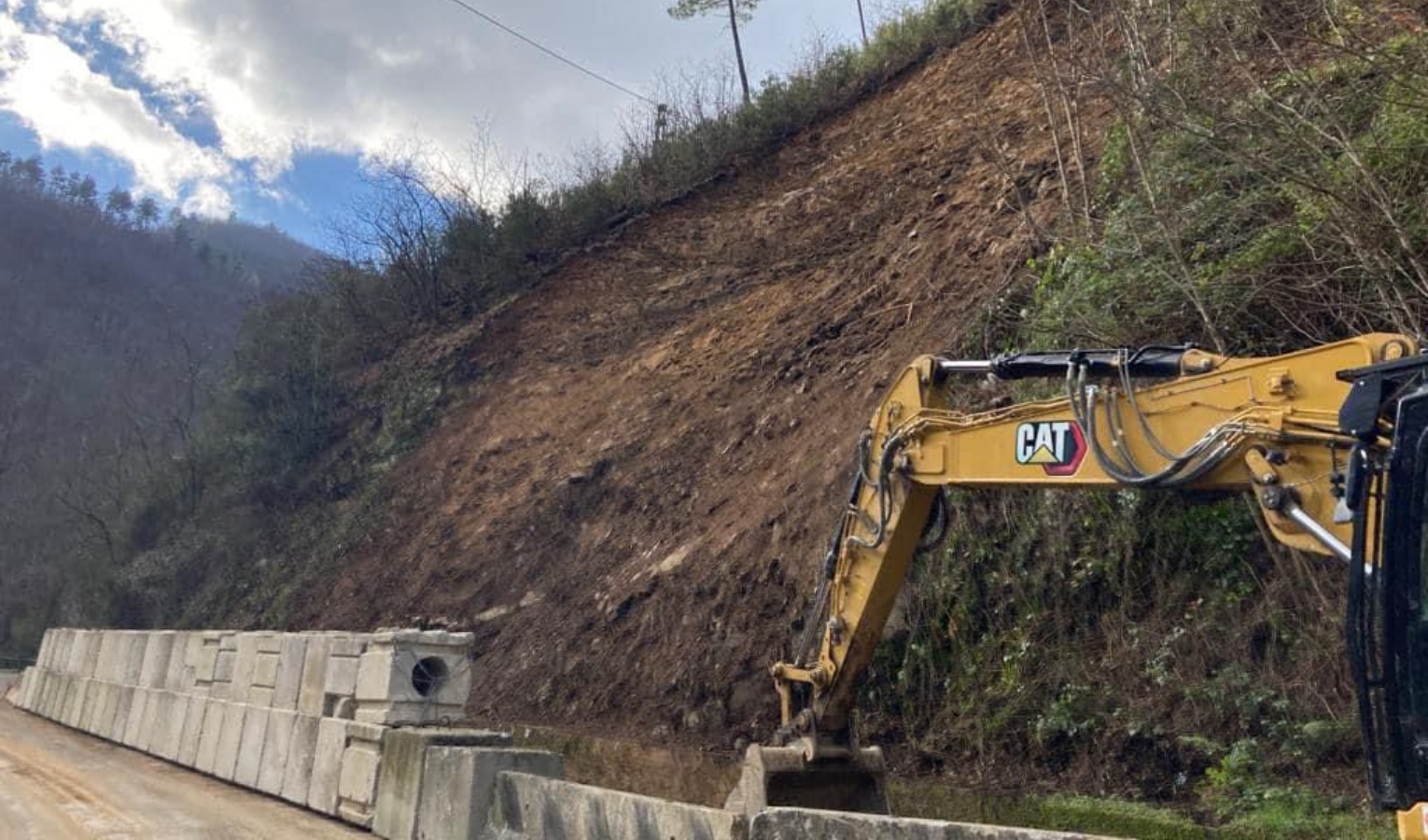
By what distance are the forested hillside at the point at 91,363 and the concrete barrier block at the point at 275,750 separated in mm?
18496

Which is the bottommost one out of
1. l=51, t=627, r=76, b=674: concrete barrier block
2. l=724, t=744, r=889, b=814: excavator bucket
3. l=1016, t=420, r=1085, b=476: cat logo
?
l=724, t=744, r=889, b=814: excavator bucket

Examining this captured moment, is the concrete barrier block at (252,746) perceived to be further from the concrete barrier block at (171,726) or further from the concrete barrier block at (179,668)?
the concrete barrier block at (179,668)

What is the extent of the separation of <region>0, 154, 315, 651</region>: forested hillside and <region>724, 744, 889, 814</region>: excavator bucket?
24451mm

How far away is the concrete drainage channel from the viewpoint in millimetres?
6062

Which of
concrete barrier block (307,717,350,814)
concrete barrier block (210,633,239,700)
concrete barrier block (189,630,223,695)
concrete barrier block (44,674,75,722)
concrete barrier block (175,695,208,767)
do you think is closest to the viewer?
concrete barrier block (307,717,350,814)

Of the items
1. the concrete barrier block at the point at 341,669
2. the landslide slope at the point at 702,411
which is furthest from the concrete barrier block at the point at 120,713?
the concrete barrier block at the point at 341,669

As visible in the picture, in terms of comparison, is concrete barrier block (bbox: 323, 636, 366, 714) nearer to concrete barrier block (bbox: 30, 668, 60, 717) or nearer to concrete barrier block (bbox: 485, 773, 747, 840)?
concrete barrier block (bbox: 485, 773, 747, 840)

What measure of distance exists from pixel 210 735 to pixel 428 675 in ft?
15.8

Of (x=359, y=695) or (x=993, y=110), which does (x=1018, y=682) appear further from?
(x=993, y=110)

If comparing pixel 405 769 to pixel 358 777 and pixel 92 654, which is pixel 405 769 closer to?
pixel 358 777

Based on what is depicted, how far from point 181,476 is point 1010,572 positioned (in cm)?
2574

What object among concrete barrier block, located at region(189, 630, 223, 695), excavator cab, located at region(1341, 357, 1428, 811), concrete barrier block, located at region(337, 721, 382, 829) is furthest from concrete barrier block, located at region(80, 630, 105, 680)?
excavator cab, located at region(1341, 357, 1428, 811)

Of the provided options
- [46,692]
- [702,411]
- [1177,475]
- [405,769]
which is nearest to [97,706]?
[46,692]

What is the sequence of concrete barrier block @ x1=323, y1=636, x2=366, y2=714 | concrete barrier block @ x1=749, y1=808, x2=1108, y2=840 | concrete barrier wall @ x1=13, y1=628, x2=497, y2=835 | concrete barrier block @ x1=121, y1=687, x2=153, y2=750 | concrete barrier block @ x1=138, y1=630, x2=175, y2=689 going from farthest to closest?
concrete barrier block @ x1=121, y1=687, x2=153, y2=750 < concrete barrier block @ x1=138, y1=630, x2=175, y2=689 < concrete barrier block @ x1=323, y1=636, x2=366, y2=714 < concrete barrier wall @ x1=13, y1=628, x2=497, y2=835 < concrete barrier block @ x1=749, y1=808, x2=1108, y2=840
